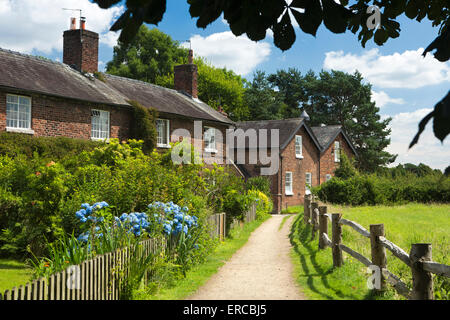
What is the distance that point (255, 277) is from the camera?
373 inches

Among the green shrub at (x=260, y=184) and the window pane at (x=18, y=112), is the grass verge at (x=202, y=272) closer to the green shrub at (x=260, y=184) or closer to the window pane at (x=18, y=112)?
the window pane at (x=18, y=112)

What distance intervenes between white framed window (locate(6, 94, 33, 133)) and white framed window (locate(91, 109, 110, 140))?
3218mm

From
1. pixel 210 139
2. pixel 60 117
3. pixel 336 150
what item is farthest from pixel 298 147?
pixel 60 117

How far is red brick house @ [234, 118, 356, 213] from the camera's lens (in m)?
31.7

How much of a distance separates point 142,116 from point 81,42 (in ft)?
16.7

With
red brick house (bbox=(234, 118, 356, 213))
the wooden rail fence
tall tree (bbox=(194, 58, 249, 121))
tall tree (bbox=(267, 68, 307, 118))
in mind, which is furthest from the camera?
tall tree (bbox=(267, 68, 307, 118))

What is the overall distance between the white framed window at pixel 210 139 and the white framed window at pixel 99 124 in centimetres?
756

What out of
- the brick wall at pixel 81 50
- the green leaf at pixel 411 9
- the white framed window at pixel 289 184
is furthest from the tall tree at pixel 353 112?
the green leaf at pixel 411 9

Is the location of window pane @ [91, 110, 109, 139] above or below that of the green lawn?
above

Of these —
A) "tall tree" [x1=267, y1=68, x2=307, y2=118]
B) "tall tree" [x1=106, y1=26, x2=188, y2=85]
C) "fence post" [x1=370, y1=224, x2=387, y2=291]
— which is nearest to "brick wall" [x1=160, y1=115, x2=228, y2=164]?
"fence post" [x1=370, y1=224, x2=387, y2=291]

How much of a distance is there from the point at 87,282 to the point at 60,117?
46.3ft

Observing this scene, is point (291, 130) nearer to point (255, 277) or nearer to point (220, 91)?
point (220, 91)

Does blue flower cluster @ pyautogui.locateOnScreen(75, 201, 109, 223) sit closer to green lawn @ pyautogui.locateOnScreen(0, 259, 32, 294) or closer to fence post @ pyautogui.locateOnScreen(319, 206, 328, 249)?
green lawn @ pyautogui.locateOnScreen(0, 259, 32, 294)

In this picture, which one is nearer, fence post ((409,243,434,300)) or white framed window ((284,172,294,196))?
fence post ((409,243,434,300))
